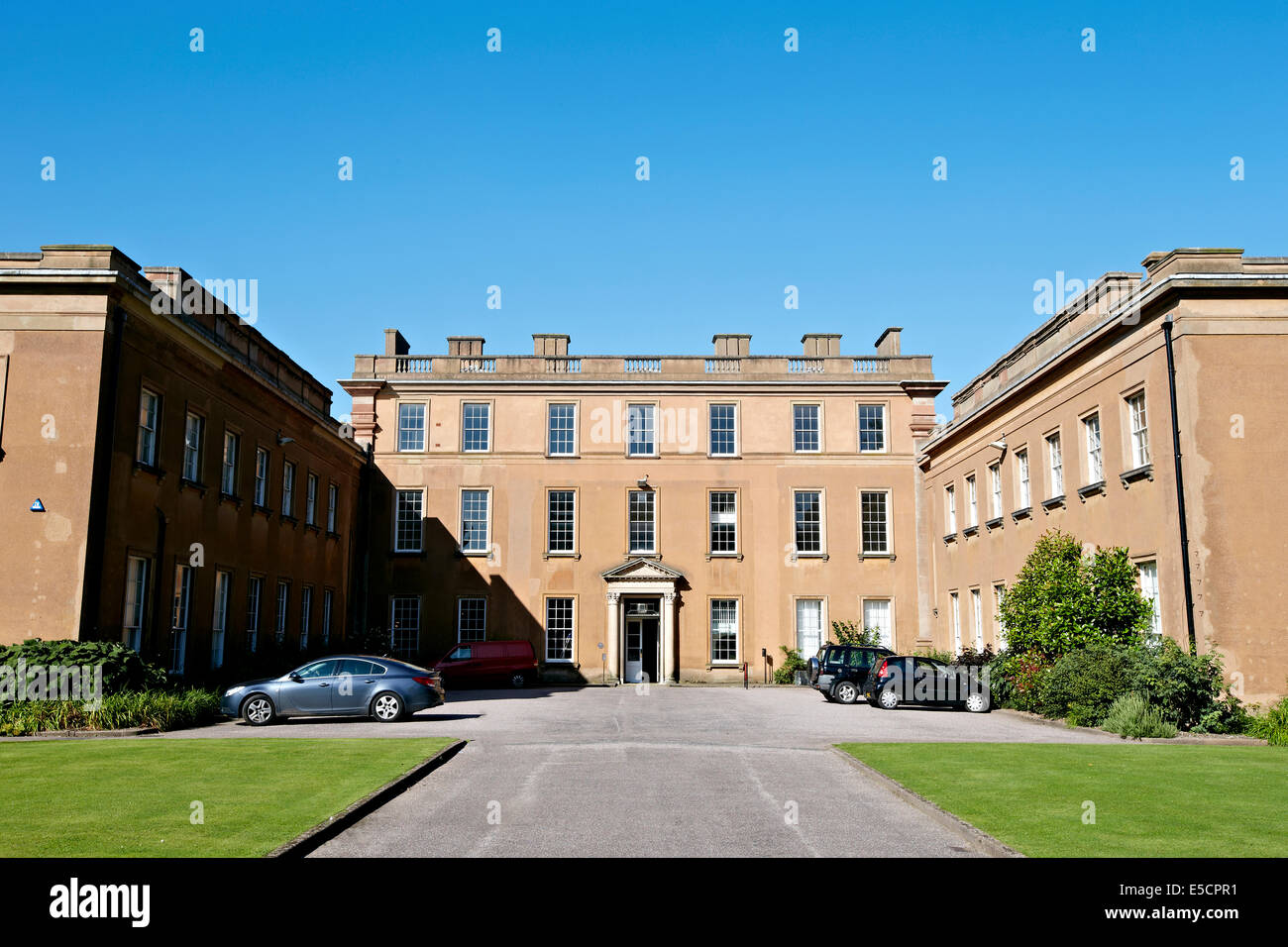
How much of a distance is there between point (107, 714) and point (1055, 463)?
21337 millimetres

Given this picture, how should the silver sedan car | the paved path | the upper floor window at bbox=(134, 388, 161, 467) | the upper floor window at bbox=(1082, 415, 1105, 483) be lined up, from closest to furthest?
1. the paved path
2. the silver sedan car
3. the upper floor window at bbox=(134, 388, 161, 467)
4. the upper floor window at bbox=(1082, 415, 1105, 483)

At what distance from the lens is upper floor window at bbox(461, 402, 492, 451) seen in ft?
133

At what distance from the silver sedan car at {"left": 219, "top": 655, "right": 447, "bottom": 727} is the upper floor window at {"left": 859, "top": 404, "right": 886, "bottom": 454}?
78.5 ft

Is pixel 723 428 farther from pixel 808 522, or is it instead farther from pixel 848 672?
pixel 848 672

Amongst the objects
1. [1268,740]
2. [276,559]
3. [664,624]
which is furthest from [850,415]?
[1268,740]

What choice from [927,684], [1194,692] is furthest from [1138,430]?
[927,684]

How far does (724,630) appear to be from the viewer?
129 feet

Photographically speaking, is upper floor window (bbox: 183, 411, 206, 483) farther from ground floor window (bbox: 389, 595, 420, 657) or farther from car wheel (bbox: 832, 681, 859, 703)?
car wheel (bbox: 832, 681, 859, 703)

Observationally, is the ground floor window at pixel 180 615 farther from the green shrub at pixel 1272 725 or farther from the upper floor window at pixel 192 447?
the green shrub at pixel 1272 725

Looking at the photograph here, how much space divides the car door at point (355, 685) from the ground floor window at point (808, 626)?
71.1ft

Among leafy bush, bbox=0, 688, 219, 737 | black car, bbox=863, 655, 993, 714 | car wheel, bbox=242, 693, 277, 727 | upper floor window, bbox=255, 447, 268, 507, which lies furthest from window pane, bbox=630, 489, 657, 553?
leafy bush, bbox=0, 688, 219, 737

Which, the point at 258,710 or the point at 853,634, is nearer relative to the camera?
the point at 258,710

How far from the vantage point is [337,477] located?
3659 centimetres
